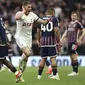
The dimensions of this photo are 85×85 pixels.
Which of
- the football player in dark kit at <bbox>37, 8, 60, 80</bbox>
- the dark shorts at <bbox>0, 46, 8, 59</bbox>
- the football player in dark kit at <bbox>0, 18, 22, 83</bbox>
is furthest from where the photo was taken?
the football player in dark kit at <bbox>37, 8, 60, 80</bbox>

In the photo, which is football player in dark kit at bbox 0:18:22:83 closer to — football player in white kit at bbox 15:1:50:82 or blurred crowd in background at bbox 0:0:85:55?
football player in white kit at bbox 15:1:50:82

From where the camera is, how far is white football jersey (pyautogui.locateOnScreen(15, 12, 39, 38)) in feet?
43.3

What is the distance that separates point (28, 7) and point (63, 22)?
12.9 meters

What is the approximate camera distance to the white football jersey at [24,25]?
13203 millimetres

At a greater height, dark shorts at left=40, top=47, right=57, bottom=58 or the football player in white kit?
the football player in white kit

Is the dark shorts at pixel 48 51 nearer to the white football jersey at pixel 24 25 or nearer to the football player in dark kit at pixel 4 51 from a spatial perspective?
the white football jersey at pixel 24 25

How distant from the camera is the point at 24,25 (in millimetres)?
13273

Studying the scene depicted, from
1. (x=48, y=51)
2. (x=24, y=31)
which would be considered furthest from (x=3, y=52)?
(x=48, y=51)

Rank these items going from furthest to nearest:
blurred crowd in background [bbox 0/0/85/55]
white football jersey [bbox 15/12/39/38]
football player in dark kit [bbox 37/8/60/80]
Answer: blurred crowd in background [bbox 0/0/85/55]
football player in dark kit [bbox 37/8/60/80]
white football jersey [bbox 15/12/39/38]

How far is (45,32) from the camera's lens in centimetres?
1455

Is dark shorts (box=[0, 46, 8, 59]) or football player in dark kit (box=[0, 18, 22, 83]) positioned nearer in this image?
football player in dark kit (box=[0, 18, 22, 83])

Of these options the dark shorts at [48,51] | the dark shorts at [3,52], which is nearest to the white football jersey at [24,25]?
the dark shorts at [3,52]

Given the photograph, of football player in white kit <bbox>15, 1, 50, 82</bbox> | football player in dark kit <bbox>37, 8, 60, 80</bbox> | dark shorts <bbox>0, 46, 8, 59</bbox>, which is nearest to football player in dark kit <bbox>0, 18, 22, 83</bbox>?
dark shorts <bbox>0, 46, 8, 59</bbox>

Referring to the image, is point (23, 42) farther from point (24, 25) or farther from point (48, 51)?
point (48, 51)
